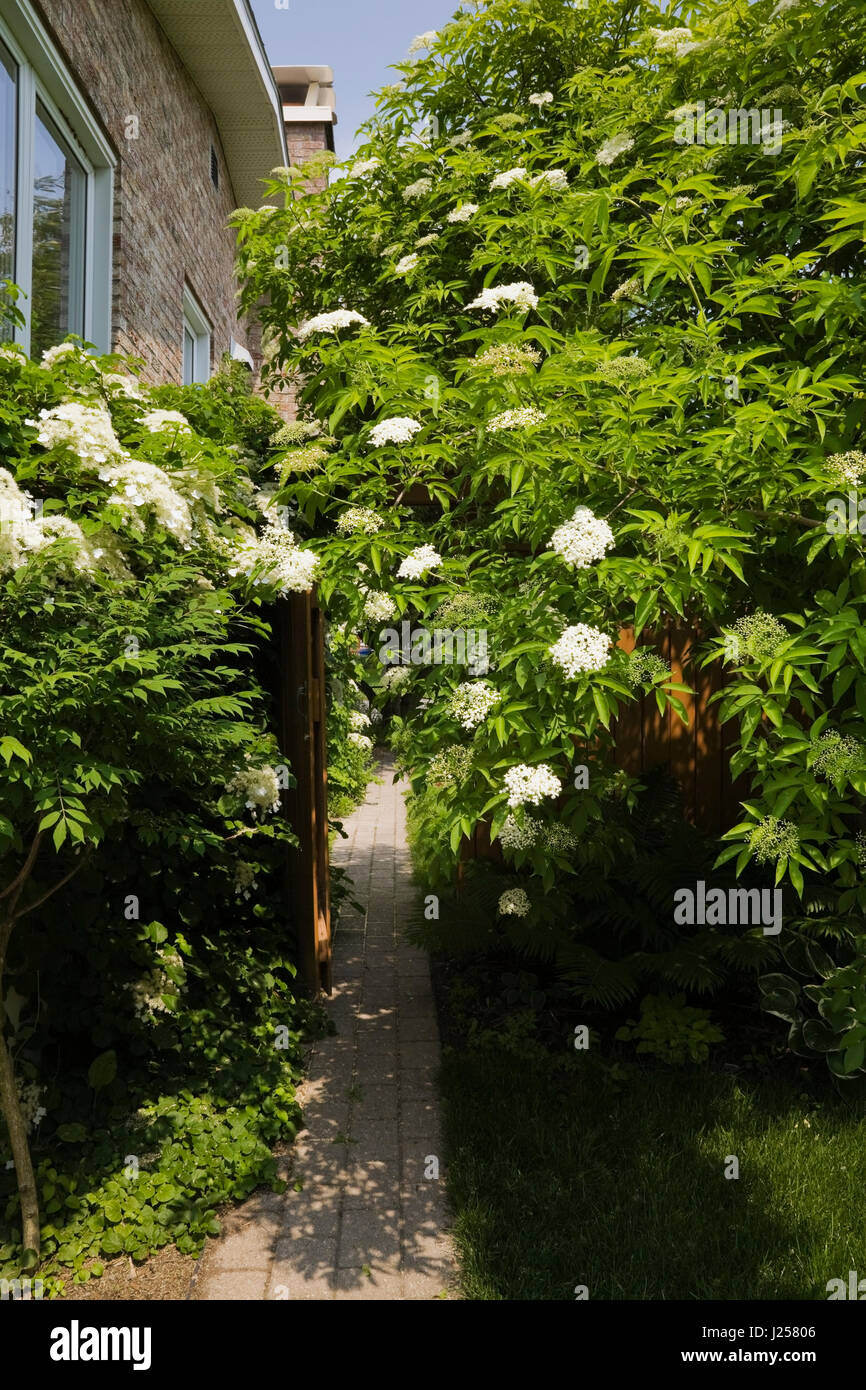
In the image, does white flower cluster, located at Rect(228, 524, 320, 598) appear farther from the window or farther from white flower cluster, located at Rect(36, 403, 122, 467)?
the window

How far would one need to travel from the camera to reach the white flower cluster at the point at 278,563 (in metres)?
2.86

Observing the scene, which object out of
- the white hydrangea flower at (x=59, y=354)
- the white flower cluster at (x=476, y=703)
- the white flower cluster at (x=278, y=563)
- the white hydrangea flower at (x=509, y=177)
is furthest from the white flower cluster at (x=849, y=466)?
the white hydrangea flower at (x=59, y=354)

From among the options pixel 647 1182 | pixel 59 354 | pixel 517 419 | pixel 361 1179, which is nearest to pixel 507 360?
pixel 517 419

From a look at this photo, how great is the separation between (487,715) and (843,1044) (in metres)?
2.09

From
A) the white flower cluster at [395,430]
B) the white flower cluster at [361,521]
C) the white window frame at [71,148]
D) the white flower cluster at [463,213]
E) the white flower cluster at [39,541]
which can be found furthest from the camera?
the white window frame at [71,148]

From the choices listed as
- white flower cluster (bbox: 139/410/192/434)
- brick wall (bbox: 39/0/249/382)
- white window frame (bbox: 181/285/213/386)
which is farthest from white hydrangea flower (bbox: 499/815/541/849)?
white window frame (bbox: 181/285/213/386)

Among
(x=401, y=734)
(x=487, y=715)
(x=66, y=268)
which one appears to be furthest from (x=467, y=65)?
(x=487, y=715)

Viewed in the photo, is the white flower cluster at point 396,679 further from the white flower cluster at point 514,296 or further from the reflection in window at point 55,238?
the reflection in window at point 55,238

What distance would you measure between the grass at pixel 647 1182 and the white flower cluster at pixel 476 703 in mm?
1641

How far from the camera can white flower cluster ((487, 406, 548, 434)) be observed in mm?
2564

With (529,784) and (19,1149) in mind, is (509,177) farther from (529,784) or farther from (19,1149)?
(19,1149)

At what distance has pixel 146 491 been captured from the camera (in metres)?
2.52

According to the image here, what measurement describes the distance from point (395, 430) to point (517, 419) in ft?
1.41

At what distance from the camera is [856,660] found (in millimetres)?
2473
